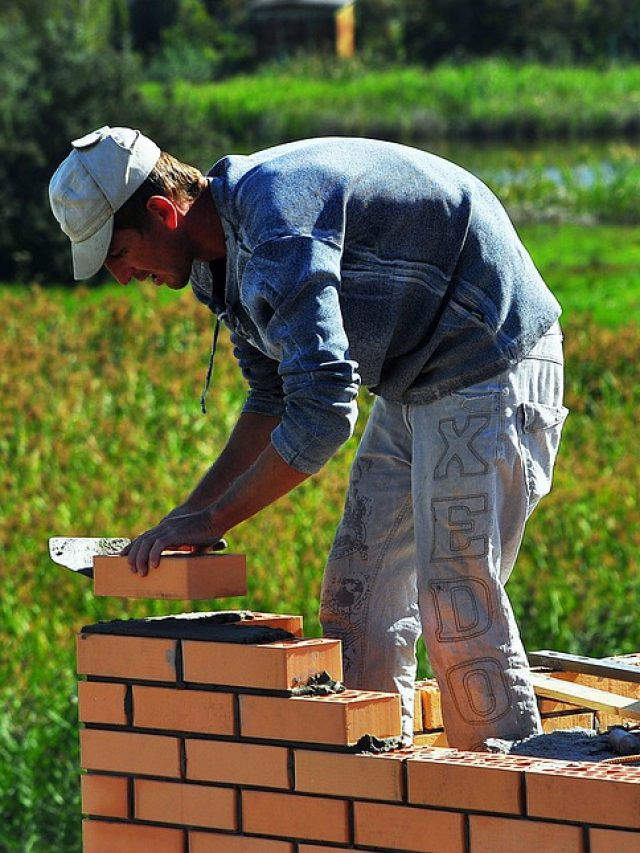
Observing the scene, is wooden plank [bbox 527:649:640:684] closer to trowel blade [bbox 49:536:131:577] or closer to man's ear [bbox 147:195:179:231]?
trowel blade [bbox 49:536:131:577]

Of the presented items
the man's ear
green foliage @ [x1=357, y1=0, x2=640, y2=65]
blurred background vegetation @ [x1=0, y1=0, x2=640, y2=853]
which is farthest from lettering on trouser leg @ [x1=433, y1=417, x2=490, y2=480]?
green foliage @ [x1=357, y1=0, x2=640, y2=65]

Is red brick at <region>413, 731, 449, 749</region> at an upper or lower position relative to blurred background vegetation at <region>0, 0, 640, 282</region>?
lower

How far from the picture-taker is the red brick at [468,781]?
10.0 feet

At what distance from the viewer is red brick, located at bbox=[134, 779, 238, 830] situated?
3402mm

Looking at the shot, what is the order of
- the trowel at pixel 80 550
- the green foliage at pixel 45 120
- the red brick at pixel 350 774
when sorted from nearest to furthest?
the red brick at pixel 350 774
the trowel at pixel 80 550
the green foliage at pixel 45 120

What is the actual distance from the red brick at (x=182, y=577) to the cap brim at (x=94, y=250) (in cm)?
60

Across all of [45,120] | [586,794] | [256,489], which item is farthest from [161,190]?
[45,120]

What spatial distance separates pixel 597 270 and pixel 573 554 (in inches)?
300

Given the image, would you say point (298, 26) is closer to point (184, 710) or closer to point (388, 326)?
point (388, 326)

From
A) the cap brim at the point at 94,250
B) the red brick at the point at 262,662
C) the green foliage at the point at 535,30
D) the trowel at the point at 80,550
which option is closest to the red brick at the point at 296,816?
the red brick at the point at 262,662

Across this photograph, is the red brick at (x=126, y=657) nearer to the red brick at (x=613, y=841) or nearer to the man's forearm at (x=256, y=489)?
the man's forearm at (x=256, y=489)

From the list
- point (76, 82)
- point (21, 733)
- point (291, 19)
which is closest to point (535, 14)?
point (291, 19)

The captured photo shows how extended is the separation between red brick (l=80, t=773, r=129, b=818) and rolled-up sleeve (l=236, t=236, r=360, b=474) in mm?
800

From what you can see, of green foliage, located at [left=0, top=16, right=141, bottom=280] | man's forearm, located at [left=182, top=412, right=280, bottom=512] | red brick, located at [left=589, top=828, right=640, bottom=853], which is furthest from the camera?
green foliage, located at [left=0, top=16, right=141, bottom=280]
